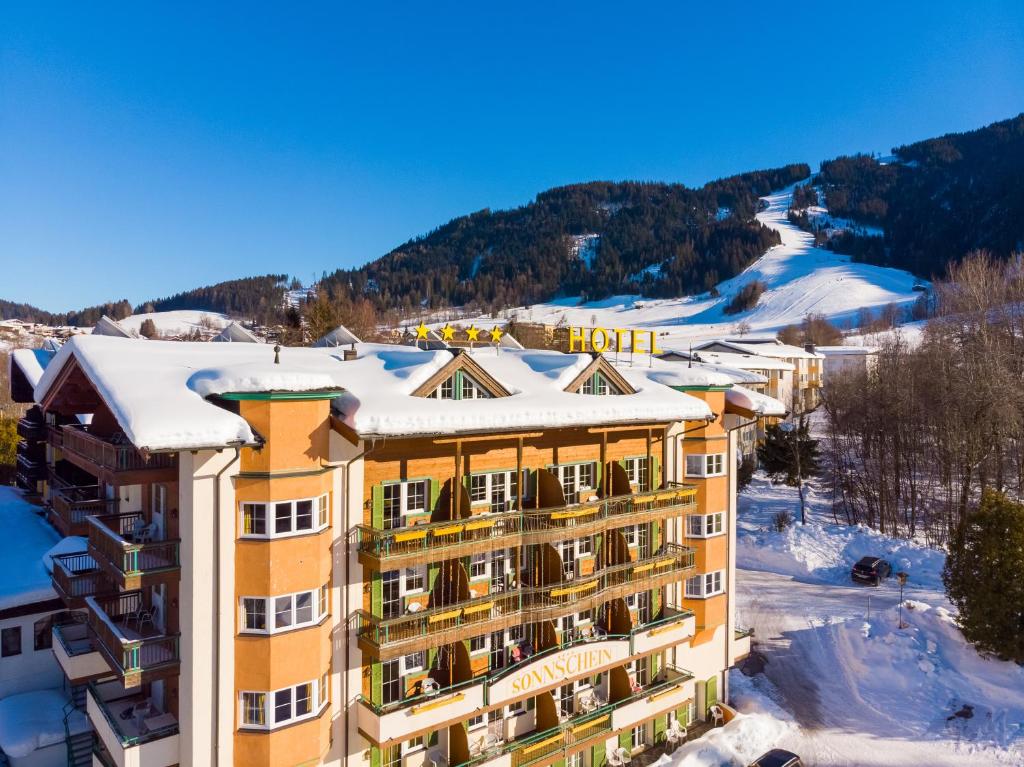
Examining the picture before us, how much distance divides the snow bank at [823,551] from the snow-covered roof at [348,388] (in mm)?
23178

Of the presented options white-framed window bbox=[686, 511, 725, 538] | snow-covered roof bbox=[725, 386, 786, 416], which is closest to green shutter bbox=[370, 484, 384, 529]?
white-framed window bbox=[686, 511, 725, 538]

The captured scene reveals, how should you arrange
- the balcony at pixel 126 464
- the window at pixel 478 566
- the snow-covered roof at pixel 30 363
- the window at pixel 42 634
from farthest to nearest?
1. the snow-covered roof at pixel 30 363
2. the window at pixel 42 634
3. the window at pixel 478 566
4. the balcony at pixel 126 464

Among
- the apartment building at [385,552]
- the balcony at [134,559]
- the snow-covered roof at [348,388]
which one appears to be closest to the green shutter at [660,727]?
the apartment building at [385,552]

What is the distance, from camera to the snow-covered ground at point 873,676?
24219mm

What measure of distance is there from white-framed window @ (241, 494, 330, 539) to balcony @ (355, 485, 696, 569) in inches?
65.7

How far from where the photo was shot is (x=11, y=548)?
2545 centimetres

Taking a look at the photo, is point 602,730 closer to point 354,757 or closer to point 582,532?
point 582,532

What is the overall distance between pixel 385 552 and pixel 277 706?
443cm

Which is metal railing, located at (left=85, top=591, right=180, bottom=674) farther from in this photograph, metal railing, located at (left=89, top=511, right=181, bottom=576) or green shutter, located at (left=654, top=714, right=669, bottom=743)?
green shutter, located at (left=654, top=714, right=669, bottom=743)

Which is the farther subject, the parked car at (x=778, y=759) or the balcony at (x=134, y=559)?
the parked car at (x=778, y=759)

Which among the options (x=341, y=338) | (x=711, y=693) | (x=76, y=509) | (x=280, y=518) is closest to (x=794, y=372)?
(x=711, y=693)

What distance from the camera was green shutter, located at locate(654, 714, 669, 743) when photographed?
24.3 metres

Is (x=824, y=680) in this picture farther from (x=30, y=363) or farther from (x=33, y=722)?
(x=30, y=363)

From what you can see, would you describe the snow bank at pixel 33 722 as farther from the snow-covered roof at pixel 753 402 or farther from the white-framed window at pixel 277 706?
the snow-covered roof at pixel 753 402
